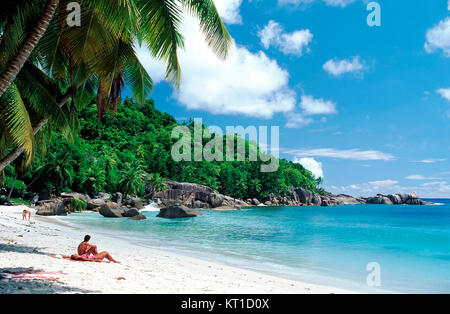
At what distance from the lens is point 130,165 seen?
56250mm

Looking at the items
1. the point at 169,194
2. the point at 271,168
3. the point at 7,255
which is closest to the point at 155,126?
the point at 169,194

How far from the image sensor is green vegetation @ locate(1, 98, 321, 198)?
44.2 meters

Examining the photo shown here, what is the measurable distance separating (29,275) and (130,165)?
51.3 metres

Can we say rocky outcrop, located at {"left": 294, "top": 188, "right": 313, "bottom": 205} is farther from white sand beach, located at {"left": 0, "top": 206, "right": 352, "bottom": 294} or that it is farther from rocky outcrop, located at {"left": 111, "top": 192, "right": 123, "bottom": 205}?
white sand beach, located at {"left": 0, "top": 206, "right": 352, "bottom": 294}

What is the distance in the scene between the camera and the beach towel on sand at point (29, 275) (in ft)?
19.7

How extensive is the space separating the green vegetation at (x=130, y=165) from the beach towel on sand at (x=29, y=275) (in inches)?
1235

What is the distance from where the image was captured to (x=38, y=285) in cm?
563

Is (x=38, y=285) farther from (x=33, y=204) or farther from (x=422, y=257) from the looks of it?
(x=33, y=204)

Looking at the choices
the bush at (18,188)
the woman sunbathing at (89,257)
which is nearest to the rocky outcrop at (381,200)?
the bush at (18,188)

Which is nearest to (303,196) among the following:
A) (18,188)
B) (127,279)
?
(18,188)

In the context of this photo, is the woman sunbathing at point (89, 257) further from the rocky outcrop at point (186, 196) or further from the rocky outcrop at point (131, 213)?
the rocky outcrop at point (186, 196)

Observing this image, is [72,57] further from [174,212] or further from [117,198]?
[117,198]

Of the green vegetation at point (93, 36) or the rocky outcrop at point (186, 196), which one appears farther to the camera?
the rocky outcrop at point (186, 196)

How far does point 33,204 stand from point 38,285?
129ft
